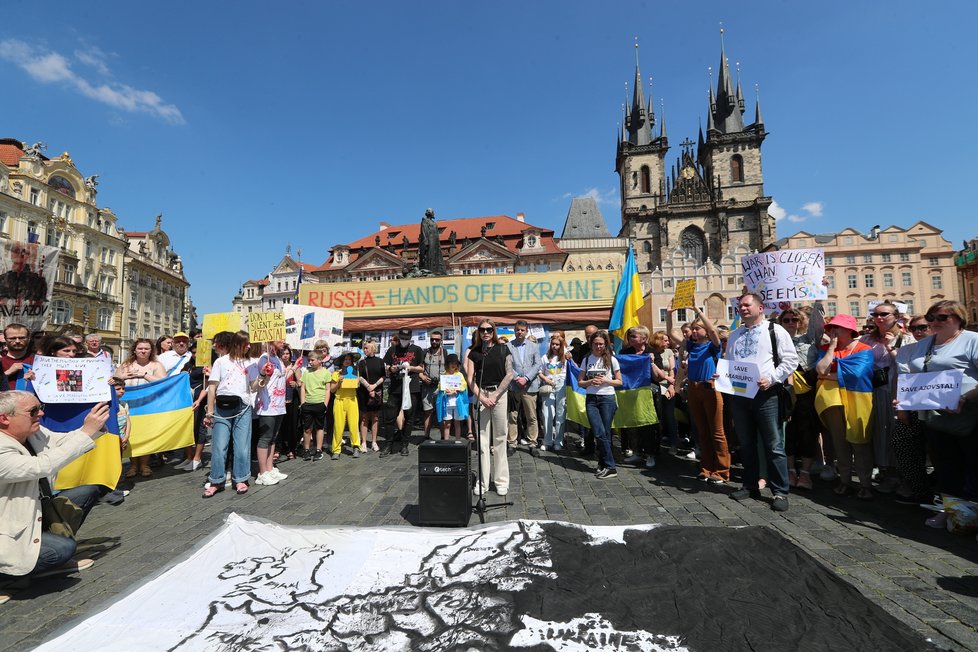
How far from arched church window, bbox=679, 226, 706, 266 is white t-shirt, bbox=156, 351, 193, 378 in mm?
61468

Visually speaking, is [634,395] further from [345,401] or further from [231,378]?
[231,378]

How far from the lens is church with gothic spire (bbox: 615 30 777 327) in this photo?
5688 cm

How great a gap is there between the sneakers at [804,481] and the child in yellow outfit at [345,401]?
19.3 ft

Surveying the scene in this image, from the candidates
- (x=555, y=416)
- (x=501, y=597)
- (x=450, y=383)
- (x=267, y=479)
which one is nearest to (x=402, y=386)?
(x=450, y=383)

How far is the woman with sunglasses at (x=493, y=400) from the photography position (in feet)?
15.3

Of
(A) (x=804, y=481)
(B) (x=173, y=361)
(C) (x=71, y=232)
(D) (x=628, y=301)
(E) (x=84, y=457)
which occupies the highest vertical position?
(C) (x=71, y=232)

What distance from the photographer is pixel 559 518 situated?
3.97m

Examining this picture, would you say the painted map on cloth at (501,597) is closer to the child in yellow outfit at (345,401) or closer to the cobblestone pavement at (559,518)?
the cobblestone pavement at (559,518)

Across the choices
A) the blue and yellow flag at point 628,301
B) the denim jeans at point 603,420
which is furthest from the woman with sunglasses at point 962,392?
the blue and yellow flag at point 628,301

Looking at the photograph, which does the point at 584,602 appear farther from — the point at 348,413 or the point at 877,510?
the point at 348,413

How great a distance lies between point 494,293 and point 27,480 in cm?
702

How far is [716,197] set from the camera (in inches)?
2393

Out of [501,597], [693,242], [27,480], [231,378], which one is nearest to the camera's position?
[501,597]

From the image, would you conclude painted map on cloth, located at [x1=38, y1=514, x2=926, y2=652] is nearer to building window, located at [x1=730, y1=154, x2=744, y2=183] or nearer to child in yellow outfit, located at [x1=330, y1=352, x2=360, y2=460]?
child in yellow outfit, located at [x1=330, y1=352, x2=360, y2=460]
